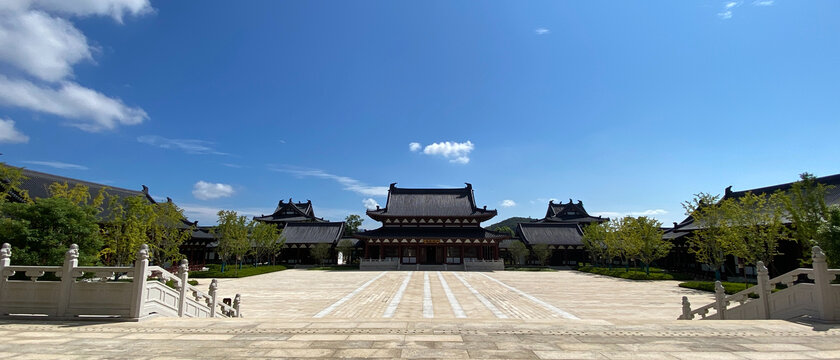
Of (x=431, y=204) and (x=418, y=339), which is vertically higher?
(x=431, y=204)

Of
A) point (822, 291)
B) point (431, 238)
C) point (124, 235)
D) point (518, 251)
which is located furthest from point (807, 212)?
point (124, 235)

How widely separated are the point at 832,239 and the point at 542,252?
3498 centimetres

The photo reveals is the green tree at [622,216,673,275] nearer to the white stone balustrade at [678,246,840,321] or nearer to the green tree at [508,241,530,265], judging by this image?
the green tree at [508,241,530,265]

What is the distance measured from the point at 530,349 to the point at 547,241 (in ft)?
155

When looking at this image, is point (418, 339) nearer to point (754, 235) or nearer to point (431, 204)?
point (754, 235)

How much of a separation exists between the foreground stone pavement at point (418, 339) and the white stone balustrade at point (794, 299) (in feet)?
2.82

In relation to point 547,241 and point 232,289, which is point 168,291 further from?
point 547,241

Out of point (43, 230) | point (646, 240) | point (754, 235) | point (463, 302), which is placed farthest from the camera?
point (646, 240)

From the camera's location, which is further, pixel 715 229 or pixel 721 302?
pixel 715 229

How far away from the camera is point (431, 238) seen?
43.8 meters

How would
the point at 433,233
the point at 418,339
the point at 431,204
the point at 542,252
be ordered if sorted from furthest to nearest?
the point at 431,204
the point at 542,252
the point at 433,233
the point at 418,339

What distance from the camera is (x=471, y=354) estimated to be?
19.6ft

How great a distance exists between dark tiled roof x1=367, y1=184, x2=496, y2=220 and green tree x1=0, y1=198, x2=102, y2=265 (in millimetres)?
35552

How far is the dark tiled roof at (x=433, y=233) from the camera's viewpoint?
144 ft
